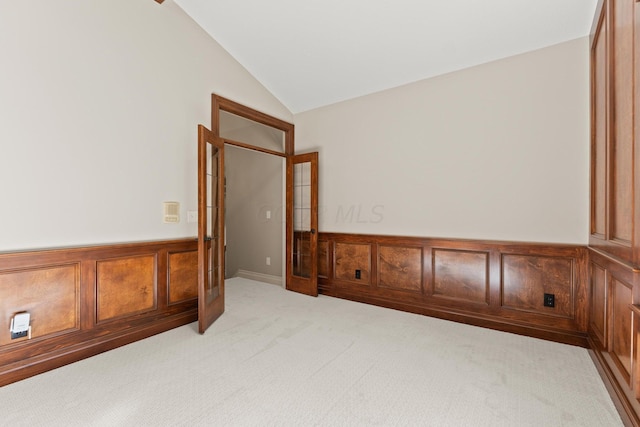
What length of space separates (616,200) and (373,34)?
2.54 m

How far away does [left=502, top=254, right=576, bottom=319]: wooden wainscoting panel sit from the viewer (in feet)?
9.09

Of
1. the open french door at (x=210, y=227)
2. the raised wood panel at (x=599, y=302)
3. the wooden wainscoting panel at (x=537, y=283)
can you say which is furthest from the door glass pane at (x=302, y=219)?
the raised wood panel at (x=599, y=302)

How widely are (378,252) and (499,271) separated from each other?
1366mm

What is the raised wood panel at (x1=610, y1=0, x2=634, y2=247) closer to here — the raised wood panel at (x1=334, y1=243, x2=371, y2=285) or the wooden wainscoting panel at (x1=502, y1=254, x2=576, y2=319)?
the wooden wainscoting panel at (x1=502, y1=254, x2=576, y2=319)

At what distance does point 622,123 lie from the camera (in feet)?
6.32

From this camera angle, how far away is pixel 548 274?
285cm

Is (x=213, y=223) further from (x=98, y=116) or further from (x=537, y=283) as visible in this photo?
(x=537, y=283)

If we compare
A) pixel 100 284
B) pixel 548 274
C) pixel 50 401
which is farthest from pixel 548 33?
pixel 50 401

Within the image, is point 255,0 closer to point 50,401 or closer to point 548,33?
point 548,33

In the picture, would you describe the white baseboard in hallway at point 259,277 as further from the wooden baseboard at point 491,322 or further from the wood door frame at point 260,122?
the wooden baseboard at point 491,322

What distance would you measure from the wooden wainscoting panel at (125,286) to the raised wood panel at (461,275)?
3.02 metres

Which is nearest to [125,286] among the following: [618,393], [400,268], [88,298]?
[88,298]

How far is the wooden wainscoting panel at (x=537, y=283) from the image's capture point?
2771mm

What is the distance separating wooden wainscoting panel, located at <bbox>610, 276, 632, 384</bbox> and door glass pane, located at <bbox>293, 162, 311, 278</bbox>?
10.7ft
